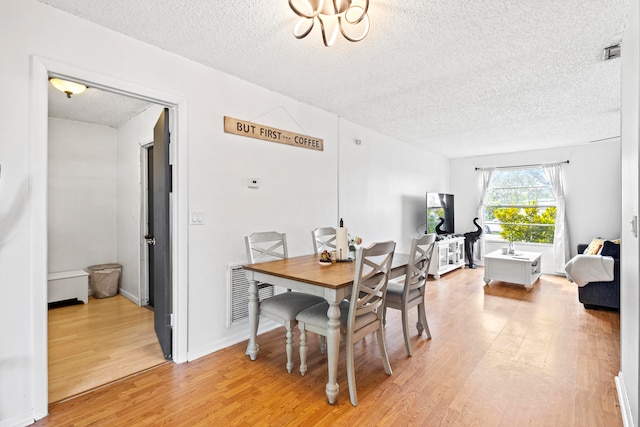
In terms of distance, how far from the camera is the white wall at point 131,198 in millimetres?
3973

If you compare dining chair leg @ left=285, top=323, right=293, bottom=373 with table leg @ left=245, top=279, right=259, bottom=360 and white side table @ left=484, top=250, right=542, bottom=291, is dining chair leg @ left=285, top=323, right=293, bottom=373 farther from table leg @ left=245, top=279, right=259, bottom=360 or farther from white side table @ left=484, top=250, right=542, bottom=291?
white side table @ left=484, top=250, right=542, bottom=291

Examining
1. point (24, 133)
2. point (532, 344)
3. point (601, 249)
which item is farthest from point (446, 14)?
point (601, 249)

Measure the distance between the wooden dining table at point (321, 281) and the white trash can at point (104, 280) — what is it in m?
2.83

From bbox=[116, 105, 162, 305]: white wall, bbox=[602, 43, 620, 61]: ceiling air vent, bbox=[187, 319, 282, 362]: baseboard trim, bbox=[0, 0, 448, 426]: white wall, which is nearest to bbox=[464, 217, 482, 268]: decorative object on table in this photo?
bbox=[0, 0, 448, 426]: white wall

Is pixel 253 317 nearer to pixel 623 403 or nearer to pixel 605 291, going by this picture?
pixel 623 403

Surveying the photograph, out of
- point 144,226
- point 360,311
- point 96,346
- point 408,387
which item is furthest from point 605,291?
point 144,226

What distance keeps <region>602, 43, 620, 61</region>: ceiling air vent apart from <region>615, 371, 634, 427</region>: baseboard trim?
2.30 metres

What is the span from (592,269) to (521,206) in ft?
9.24

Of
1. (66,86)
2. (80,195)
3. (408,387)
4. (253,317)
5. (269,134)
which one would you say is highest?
(66,86)

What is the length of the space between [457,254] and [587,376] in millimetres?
3958

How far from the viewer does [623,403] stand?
6.14ft

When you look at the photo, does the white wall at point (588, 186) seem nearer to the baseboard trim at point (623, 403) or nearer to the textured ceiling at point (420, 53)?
the textured ceiling at point (420, 53)

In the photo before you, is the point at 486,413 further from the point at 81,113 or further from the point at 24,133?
the point at 81,113

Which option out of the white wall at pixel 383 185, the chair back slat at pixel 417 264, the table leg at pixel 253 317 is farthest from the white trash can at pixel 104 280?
the chair back slat at pixel 417 264
